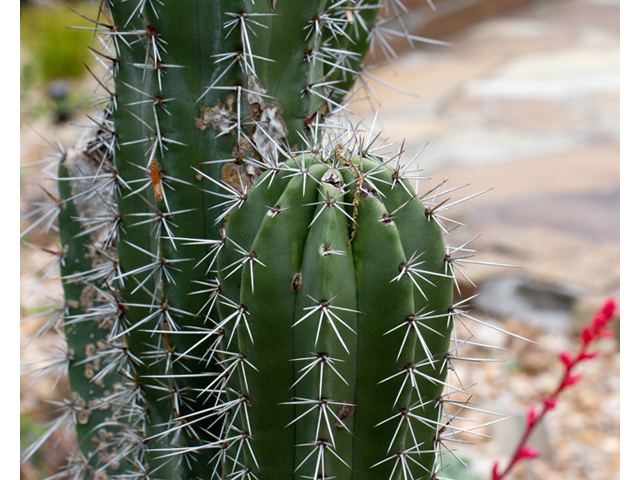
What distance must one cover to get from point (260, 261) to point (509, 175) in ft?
15.9

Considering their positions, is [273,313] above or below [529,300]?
above

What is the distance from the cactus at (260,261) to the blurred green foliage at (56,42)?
573 centimetres

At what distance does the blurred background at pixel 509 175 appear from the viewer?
3154mm

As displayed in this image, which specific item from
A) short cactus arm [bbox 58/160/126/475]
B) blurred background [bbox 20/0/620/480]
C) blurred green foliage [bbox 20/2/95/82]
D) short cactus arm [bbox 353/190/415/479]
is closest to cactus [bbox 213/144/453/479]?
short cactus arm [bbox 353/190/415/479]

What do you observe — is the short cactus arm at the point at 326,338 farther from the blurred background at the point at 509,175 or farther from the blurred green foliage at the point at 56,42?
the blurred green foliage at the point at 56,42

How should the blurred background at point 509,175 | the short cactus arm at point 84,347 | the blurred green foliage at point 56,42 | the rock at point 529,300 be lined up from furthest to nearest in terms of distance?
the blurred green foliage at point 56,42, the rock at point 529,300, the blurred background at point 509,175, the short cactus arm at point 84,347

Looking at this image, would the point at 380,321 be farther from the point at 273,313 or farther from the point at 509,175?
the point at 509,175

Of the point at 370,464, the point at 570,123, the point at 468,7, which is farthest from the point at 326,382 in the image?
the point at 468,7

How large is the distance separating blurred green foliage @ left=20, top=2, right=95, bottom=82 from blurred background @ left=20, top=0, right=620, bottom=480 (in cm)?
2

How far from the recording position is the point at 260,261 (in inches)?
41.7

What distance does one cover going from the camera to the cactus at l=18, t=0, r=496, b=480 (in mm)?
Result: 1078

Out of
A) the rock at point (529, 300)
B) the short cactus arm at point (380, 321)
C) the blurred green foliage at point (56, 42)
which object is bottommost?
the rock at point (529, 300)

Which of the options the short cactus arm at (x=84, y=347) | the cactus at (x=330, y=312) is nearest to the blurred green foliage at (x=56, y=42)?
the short cactus arm at (x=84, y=347)

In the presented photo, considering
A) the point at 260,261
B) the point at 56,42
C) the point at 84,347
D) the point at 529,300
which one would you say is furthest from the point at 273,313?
the point at 56,42
